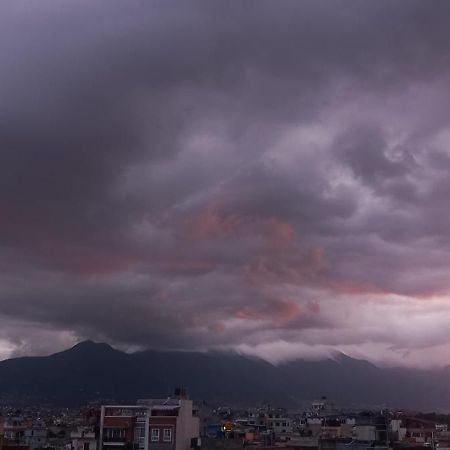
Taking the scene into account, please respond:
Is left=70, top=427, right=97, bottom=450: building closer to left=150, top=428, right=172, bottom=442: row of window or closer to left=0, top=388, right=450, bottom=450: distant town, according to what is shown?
left=0, top=388, right=450, bottom=450: distant town

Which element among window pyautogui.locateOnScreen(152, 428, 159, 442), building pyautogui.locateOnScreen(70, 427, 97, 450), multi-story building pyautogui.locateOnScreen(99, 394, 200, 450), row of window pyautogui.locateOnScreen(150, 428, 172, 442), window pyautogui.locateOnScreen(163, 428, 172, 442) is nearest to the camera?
window pyautogui.locateOnScreen(163, 428, 172, 442)

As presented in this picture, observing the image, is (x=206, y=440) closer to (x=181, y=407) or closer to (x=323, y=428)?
(x=181, y=407)

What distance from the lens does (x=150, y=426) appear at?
100m

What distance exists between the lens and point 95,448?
110000mm

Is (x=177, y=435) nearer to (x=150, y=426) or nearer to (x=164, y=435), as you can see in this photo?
(x=164, y=435)

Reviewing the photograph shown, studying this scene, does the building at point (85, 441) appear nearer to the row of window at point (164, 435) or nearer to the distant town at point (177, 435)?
the distant town at point (177, 435)

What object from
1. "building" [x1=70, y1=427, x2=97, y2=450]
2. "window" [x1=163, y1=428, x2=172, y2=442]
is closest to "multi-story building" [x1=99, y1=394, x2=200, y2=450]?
"window" [x1=163, y1=428, x2=172, y2=442]

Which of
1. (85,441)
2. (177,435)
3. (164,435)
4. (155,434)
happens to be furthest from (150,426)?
(85,441)

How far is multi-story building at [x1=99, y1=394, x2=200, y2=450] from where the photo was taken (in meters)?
99.7

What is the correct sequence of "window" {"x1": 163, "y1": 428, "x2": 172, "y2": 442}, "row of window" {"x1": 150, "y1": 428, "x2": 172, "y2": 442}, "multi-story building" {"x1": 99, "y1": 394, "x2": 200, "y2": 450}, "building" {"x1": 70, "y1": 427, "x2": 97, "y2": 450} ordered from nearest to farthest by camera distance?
"window" {"x1": 163, "y1": 428, "x2": 172, "y2": 442} → "row of window" {"x1": 150, "y1": 428, "x2": 172, "y2": 442} → "multi-story building" {"x1": 99, "y1": 394, "x2": 200, "y2": 450} → "building" {"x1": 70, "y1": 427, "x2": 97, "y2": 450}

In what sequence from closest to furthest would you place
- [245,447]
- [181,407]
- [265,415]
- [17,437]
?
[245,447], [181,407], [17,437], [265,415]

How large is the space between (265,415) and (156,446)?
9523 centimetres

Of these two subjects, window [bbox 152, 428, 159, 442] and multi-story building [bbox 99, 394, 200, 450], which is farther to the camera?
window [bbox 152, 428, 159, 442]

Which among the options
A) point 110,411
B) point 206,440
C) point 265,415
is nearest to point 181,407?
point 206,440
